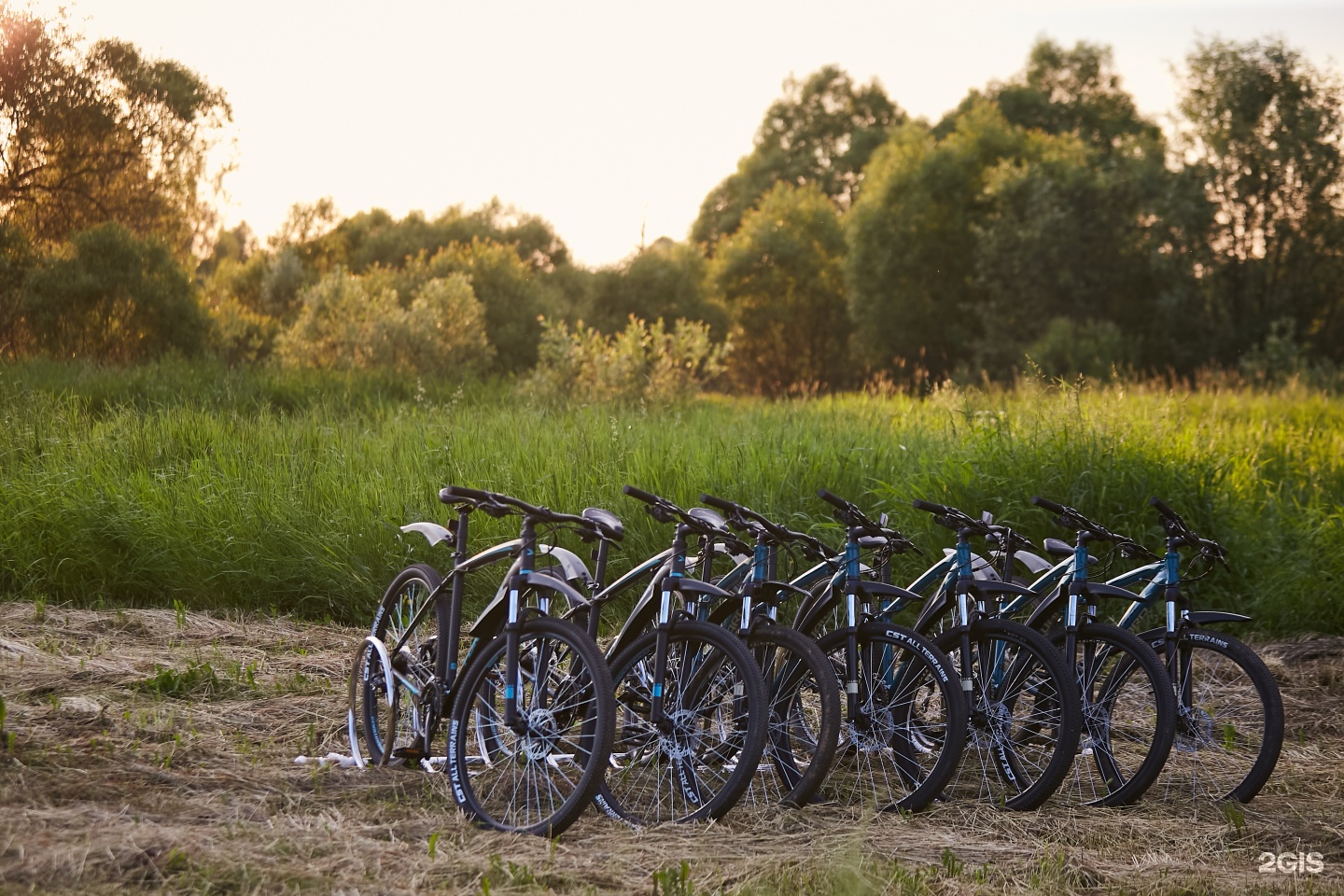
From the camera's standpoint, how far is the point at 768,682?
15.9ft

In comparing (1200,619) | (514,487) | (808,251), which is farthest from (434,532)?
(808,251)

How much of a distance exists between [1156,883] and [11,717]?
4750mm

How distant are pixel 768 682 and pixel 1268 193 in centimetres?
3186

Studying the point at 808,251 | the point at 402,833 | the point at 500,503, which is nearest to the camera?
the point at 402,833

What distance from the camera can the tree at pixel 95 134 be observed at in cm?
1644

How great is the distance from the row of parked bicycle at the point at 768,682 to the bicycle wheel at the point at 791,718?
11mm

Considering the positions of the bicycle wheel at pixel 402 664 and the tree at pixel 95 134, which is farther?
the tree at pixel 95 134

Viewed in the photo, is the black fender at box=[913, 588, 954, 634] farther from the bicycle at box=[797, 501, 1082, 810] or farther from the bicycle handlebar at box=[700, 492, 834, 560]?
the bicycle handlebar at box=[700, 492, 834, 560]

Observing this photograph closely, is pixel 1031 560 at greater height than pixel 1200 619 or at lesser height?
greater

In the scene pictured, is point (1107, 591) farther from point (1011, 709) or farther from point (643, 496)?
point (643, 496)

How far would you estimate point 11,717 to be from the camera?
5277 millimetres

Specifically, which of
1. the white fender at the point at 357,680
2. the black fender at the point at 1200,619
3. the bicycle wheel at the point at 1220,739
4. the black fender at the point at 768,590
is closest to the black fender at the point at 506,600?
the white fender at the point at 357,680

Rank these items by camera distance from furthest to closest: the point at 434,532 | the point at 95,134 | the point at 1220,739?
the point at 95,134 < the point at 1220,739 < the point at 434,532

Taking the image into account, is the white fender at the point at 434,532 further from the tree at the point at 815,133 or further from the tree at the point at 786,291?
the tree at the point at 815,133
